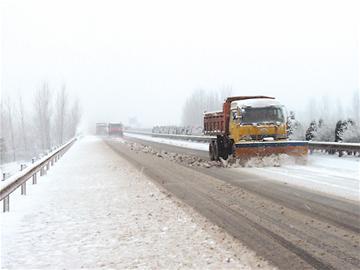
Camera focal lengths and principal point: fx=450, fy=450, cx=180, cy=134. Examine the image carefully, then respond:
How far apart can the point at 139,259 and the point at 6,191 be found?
4.12m

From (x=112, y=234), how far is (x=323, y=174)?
9.89m

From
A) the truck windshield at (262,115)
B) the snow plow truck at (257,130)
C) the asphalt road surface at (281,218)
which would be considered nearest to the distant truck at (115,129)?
the snow plow truck at (257,130)

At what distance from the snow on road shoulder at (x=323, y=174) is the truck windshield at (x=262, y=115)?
2017 millimetres

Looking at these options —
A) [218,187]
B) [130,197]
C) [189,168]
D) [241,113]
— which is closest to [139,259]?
[130,197]

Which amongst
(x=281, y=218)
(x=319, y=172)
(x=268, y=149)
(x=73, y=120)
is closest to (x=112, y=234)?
(x=281, y=218)

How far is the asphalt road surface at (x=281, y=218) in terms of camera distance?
18.9 feet

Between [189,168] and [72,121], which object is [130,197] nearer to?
[189,168]

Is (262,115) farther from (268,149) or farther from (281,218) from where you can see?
(281,218)

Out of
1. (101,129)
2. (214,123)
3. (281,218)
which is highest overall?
(101,129)

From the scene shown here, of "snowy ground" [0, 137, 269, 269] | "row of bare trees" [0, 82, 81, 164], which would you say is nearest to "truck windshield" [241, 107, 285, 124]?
"snowy ground" [0, 137, 269, 269]

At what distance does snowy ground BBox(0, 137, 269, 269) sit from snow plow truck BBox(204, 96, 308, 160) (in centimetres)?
789

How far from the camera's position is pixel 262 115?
19.2m

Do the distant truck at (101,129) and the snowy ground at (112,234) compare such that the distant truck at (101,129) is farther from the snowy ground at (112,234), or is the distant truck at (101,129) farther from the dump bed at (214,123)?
the snowy ground at (112,234)

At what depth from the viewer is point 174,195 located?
10797 millimetres
